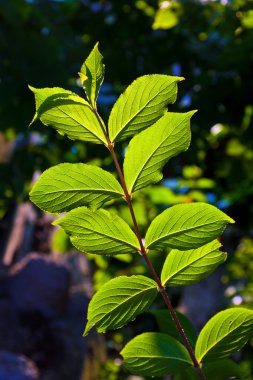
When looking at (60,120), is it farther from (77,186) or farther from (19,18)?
(19,18)

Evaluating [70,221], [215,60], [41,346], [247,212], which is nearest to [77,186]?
[70,221]

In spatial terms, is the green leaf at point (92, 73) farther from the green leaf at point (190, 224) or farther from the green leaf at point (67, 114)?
the green leaf at point (190, 224)

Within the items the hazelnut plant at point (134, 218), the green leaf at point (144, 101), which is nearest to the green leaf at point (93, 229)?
the hazelnut plant at point (134, 218)

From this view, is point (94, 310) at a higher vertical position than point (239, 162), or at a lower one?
lower

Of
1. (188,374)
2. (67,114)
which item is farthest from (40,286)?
(67,114)

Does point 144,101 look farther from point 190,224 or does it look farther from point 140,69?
point 140,69

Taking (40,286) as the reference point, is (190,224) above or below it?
below
